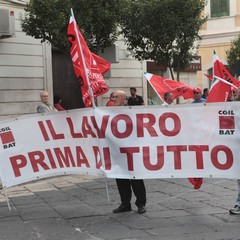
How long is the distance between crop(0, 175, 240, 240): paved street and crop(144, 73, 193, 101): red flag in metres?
1.69

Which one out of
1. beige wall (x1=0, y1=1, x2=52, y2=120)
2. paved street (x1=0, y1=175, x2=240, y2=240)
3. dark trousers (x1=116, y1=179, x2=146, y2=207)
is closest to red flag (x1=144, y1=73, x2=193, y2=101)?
paved street (x1=0, y1=175, x2=240, y2=240)

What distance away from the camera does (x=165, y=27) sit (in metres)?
15.6

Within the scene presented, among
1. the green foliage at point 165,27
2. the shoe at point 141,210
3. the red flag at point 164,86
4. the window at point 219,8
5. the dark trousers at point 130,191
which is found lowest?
the shoe at point 141,210

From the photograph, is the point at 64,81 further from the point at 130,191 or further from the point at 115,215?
the point at 115,215

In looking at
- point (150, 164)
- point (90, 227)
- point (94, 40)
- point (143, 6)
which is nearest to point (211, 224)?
point (150, 164)

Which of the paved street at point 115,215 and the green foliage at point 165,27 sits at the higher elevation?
the green foliage at point 165,27

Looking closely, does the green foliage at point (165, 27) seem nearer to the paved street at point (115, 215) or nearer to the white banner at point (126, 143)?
the paved street at point (115, 215)

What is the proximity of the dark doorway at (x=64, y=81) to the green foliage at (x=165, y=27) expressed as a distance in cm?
252

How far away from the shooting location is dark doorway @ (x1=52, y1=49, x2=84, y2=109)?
17.9 m

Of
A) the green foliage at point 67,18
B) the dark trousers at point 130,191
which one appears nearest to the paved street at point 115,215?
the dark trousers at point 130,191

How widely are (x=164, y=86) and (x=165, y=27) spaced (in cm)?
678

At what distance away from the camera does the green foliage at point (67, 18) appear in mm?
13453

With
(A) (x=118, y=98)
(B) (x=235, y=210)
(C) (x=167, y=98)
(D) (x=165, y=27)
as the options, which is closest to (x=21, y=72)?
(D) (x=165, y=27)

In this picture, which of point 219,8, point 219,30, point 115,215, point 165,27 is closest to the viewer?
point 115,215
